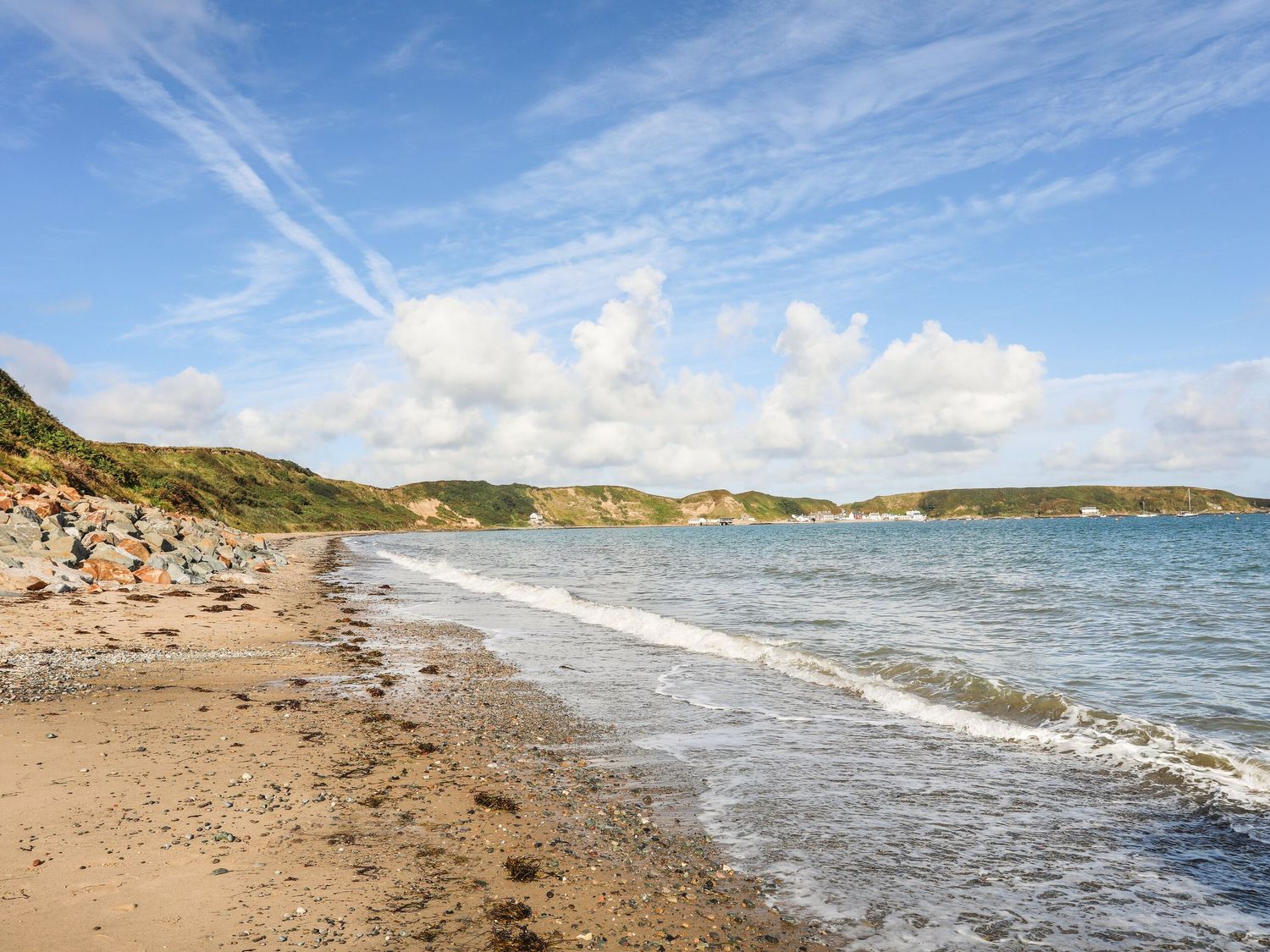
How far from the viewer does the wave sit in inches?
400

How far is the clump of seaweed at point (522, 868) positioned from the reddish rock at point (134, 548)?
1102 inches

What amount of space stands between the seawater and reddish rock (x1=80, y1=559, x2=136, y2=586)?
379 inches

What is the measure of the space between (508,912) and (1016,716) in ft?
37.1

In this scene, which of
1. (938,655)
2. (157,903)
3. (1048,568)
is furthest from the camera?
(1048,568)

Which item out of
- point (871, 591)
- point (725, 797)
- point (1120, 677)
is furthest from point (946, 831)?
point (871, 591)

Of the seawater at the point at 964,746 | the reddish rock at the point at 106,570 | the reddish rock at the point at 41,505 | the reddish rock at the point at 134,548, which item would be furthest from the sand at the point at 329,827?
the reddish rock at the point at 41,505

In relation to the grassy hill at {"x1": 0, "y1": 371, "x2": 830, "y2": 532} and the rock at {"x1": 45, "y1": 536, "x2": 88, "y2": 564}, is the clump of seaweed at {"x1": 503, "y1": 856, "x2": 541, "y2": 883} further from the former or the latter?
the grassy hill at {"x1": 0, "y1": 371, "x2": 830, "y2": 532}

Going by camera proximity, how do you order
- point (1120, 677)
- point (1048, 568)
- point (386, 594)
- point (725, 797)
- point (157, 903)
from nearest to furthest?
point (157, 903) → point (725, 797) → point (1120, 677) → point (386, 594) → point (1048, 568)

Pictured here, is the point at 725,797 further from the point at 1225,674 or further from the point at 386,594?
the point at 386,594

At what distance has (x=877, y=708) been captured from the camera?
1433 centimetres

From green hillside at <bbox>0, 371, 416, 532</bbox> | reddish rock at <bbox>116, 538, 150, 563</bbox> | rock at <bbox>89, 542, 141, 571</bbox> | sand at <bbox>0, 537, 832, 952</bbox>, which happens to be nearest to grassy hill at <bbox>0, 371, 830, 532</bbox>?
green hillside at <bbox>0, 371, 416, 532</bbox>

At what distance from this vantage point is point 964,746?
38.4 ft

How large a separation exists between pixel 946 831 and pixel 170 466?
15847 cm

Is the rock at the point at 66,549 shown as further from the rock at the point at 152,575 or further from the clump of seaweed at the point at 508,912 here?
the clump of seaweed at the point at 508,912
